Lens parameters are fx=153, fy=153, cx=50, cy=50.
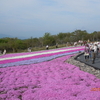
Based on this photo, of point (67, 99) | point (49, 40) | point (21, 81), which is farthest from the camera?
point (49, 40)

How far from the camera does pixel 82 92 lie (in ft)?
22.5

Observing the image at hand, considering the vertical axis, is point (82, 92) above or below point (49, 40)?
below

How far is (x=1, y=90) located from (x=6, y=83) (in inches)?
50.7

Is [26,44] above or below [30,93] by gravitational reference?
above

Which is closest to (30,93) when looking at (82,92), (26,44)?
(82,92)

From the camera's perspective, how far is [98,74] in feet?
34.4

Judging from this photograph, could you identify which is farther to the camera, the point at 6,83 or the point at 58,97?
the point at 6,83

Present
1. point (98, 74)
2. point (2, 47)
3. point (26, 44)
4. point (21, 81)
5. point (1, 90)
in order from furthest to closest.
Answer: point (26, 44) → point (2, 47) → point (98, 74) → point (21, 81) → point (1, 90)

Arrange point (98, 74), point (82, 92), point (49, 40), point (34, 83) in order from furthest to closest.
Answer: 1. point (49, 40)
2. point (98, 74)
3. point (34, 83)
4. point (82, 92)

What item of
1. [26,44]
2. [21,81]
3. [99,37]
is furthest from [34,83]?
[99,37]

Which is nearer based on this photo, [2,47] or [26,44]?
[2,47]

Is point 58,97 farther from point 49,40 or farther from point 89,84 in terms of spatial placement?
point 49,40

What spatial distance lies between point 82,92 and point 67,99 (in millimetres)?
1097

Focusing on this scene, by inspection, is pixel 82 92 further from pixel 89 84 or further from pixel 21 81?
pixel 21 81
